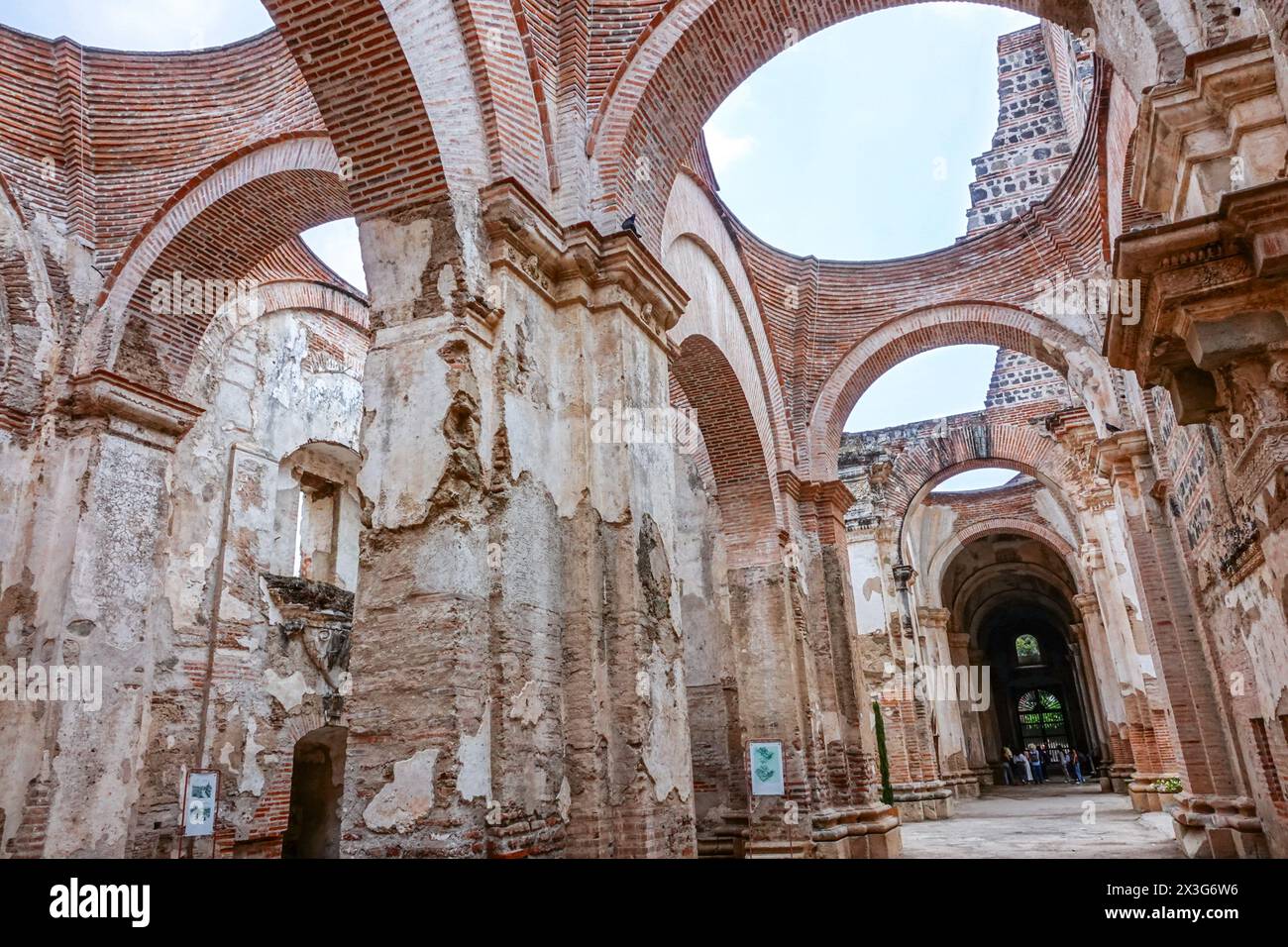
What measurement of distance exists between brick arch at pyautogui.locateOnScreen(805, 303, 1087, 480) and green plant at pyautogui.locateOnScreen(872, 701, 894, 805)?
5349mm

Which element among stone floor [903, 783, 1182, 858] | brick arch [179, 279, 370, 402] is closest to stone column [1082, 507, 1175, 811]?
stone floor [903, 783, 1182, 858]

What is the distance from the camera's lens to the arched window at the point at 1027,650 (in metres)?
30.2

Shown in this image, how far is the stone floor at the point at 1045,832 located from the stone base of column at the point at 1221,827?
27cm

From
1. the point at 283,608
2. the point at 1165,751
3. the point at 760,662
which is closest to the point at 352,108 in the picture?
the point at 283,608

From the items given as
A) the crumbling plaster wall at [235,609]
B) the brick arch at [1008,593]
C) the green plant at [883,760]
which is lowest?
the green plant at [883,760]

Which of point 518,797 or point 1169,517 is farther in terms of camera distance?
point 1169,517

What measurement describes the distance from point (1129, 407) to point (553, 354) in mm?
6695

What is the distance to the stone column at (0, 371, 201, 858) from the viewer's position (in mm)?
6066

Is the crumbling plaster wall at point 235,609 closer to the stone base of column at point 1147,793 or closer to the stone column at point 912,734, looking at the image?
the stone column at point 912,734

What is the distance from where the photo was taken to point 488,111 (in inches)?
186

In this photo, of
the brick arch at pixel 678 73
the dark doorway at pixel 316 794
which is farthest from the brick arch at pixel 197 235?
the dark doorway at pixel 316 794
